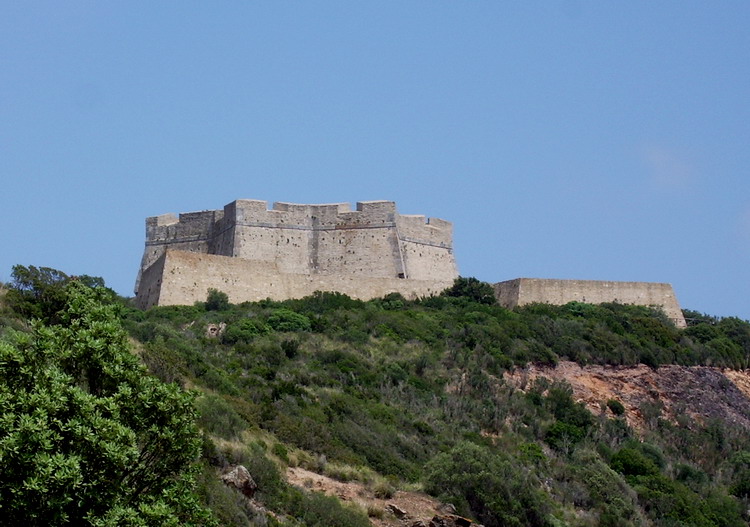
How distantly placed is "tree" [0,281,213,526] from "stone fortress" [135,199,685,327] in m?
24.0

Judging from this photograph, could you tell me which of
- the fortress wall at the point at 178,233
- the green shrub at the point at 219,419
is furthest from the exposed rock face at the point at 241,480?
the fortress wall at the point at 178,233

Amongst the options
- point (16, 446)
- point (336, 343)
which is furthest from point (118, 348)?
point (336, 343)

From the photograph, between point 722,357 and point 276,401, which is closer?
point 276,401

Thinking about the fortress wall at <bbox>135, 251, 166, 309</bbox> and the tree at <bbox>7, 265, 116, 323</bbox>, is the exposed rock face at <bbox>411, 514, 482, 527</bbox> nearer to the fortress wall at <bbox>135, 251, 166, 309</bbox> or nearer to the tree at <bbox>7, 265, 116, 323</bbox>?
the tree at <bbox>7, 265, 116, 323</bbox>

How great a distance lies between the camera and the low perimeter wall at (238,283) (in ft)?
116

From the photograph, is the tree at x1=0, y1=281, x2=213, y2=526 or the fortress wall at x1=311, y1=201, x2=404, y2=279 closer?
the tree at x1=0, y1=281, x2=213, y2=526

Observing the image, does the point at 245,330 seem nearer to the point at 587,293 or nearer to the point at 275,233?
the point at 275,233

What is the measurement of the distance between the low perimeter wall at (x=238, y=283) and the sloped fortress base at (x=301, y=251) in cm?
3

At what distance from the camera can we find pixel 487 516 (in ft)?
69.2

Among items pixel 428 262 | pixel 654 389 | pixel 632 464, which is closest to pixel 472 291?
pixel 428 262

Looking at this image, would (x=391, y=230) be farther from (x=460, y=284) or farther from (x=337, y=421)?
(x=337, y=421)

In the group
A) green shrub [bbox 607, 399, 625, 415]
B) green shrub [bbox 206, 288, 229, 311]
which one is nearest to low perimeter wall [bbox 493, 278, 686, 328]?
green shrub [bbox 607, 399, 625, 415]

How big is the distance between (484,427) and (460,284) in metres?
12.2

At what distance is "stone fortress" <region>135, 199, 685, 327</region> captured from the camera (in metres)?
38.1
